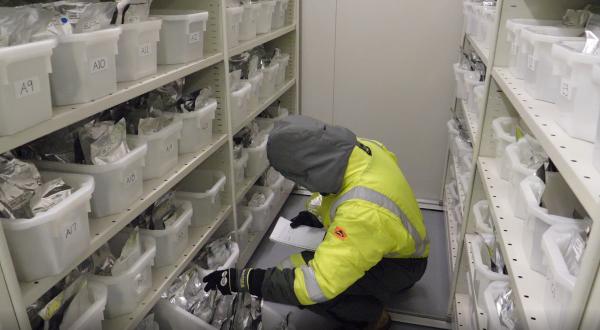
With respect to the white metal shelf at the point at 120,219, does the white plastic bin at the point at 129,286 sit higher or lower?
lower

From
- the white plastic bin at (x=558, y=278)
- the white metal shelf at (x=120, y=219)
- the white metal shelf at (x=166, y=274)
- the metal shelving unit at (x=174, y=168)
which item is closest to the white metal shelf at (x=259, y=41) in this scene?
the metal shelving unit at (x=174, y=168)

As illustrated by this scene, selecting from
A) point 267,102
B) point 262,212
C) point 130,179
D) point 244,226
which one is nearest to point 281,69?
point 267,102

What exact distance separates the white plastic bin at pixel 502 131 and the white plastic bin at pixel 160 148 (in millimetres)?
1220

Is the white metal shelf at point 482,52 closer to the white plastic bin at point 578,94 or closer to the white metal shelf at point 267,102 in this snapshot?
the white plastic bin at point 578,94

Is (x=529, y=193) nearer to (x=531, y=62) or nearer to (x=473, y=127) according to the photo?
(x=531, y=62)

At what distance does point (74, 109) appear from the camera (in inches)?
44.9

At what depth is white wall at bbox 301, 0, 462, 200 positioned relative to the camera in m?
3.02

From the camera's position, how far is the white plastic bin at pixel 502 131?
5.49 ft

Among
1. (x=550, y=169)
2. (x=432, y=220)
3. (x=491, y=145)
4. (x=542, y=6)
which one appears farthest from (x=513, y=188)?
(x=432, y=220)

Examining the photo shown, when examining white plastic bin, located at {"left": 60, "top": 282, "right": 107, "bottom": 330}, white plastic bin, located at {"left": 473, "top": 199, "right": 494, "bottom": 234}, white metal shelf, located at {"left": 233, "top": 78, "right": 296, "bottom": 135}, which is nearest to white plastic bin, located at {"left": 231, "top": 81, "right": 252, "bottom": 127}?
white metal shelf, located at {"left": 233, "top": 78, "right": 296, "bottom": 135}

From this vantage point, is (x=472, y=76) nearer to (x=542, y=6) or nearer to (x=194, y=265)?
(x=542, y=6)

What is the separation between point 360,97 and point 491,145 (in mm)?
1537

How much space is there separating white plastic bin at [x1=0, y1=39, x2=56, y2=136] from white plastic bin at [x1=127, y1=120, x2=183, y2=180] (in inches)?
21.6

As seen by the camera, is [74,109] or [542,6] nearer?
[74,109]
